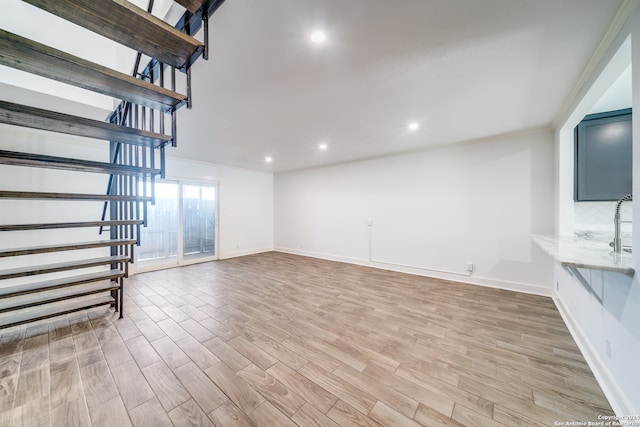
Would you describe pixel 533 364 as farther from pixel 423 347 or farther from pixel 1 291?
pixel 1 291

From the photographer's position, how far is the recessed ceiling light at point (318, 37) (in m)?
1.53

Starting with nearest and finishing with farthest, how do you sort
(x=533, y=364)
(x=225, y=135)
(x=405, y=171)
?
1. (x=533, y=364)
2. (x=225, y=135)
3. (x=405, y=171)

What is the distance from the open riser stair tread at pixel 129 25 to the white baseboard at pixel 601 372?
128 inches

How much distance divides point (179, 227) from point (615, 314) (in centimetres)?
640

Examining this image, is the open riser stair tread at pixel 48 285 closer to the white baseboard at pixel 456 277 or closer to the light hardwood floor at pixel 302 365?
the light hardwood floor at pixel 302 365

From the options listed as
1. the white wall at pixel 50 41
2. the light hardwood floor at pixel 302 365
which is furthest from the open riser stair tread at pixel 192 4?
the white wall at pixel 50 41

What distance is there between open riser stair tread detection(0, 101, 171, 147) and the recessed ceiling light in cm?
136

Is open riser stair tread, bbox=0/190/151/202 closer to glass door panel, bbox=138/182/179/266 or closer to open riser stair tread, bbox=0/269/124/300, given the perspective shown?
open riser stair tread, bbox=0/269/124/300

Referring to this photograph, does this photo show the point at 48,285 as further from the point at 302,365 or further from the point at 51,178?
the point at 302,365

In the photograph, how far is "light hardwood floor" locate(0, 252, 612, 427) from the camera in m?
Answer: 1.41

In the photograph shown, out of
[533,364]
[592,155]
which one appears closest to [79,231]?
[533,364]

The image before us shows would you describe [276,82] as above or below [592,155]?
above

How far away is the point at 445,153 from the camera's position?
4.09 m

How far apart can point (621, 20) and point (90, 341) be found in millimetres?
4809
